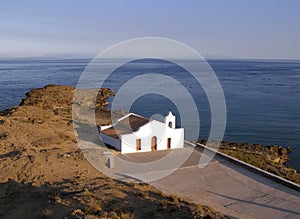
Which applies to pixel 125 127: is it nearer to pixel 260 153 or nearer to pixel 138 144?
pixel 138 144

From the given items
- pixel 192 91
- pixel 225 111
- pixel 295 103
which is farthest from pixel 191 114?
pixel 192 91

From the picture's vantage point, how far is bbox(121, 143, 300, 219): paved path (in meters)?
13.3

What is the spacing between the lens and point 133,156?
19.9 metres

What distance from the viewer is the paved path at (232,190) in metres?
13.3

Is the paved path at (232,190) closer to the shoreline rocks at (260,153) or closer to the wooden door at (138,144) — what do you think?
the wooden door at (138,144)

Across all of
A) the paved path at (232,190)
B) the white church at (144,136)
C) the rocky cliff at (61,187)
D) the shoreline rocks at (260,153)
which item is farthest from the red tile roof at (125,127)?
the shoreline rocks at (260,153)

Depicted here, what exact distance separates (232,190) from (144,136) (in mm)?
6952

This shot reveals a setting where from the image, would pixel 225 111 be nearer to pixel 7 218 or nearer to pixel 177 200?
pixel 177 200

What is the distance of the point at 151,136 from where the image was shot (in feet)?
68.1

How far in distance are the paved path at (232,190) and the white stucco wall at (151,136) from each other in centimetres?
147

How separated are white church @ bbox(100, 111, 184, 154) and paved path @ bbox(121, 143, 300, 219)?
1.59 meters

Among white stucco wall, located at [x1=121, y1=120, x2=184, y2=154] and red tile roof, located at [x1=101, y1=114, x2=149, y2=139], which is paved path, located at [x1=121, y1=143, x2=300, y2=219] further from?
red tile roof, located at [x1=101, y1=114, x2=149, y2=139]

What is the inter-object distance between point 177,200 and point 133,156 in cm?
752

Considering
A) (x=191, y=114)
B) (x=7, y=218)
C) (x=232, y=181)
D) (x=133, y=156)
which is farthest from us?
(x=191, y=114)
